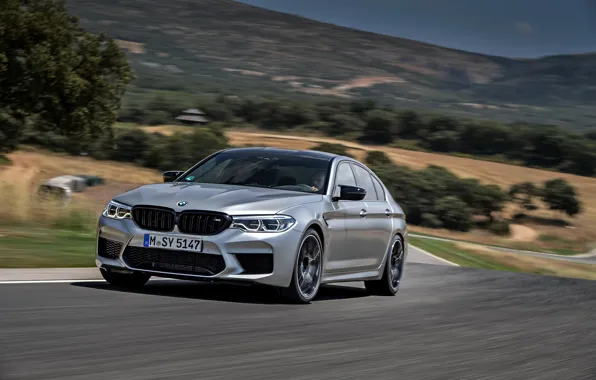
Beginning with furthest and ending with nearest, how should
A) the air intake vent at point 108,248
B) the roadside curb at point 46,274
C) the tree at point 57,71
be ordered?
the tree at point 57,71
the roadside curb at point 46,274
the air intake vent at point 108,248

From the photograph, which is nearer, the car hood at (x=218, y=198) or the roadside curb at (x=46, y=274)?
the car hood at (x=218, y=198)

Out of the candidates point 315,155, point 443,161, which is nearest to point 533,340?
point 315,155

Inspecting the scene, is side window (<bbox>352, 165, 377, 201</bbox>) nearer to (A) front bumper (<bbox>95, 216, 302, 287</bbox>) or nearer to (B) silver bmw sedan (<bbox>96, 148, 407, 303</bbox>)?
(B) silver bmw sedan (<bbox>96, 148, 407, 303</bbox>)

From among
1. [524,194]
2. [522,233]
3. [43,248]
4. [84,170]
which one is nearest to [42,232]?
[43,248]

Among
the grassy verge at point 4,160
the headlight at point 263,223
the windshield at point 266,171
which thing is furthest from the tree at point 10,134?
the headlight at point 263,223

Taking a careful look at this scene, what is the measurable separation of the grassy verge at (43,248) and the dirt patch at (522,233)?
60.4m

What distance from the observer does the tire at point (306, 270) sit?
9.58m

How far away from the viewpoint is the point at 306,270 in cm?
987

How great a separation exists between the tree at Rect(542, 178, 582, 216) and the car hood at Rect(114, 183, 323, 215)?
271 ft

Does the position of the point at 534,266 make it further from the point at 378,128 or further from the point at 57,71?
the point at 378,128

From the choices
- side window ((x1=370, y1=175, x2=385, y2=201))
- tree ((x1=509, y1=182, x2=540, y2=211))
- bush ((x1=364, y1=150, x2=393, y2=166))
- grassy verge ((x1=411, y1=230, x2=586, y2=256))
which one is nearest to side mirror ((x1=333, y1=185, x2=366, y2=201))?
side window ((x1=370, y1=175, x2=385, y2=201))

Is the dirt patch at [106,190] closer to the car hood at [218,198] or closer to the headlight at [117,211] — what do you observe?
the car hood at [218,198]

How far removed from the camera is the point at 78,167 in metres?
64.9

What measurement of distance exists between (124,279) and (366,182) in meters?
3.08
